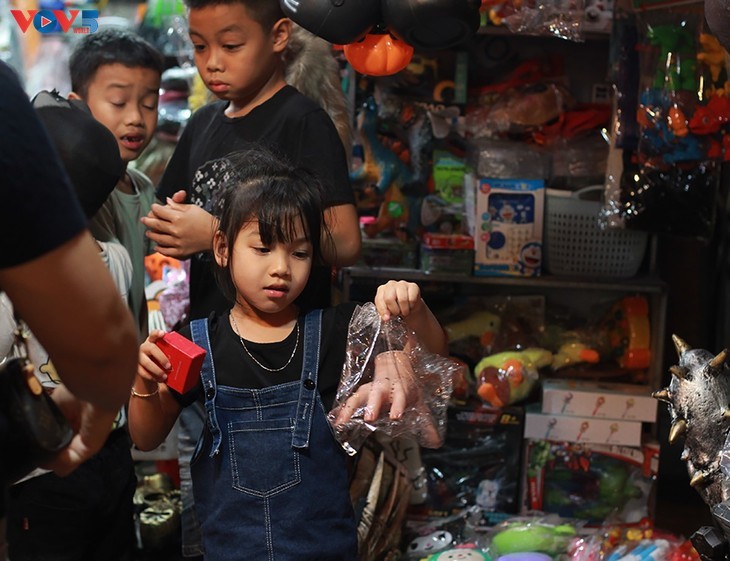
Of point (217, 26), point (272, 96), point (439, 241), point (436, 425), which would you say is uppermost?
point (217, 26)

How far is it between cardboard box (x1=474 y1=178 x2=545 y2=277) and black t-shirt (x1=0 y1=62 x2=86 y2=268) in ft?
7.30

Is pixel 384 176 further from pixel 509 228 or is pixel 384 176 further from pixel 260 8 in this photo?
pixel 260 8

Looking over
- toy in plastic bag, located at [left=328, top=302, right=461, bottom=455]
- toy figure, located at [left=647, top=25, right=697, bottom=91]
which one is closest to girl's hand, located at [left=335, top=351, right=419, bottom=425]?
toy in plastic bag, located at [left=328, top=302, right=461, bottom=455]

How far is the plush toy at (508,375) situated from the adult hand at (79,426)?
6.38 ft

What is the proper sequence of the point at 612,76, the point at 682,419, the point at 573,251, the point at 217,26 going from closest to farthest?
the point at 682,419
the point at 217,26
the point at 612,76
the point at 573,251

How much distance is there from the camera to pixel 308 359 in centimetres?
198

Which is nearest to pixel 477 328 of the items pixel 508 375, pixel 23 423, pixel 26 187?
pixel 508 375

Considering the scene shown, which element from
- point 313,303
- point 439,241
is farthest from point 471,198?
point 313,303

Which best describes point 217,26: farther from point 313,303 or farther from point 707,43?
point 707,43

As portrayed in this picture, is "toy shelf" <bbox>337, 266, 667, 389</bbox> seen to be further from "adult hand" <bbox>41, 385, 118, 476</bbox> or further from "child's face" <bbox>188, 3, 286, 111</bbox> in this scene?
"adult hand" <bbox>41, 385, 118, 476</bbox>

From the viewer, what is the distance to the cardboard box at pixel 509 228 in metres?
3.23

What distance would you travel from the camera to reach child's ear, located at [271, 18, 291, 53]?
233 cm

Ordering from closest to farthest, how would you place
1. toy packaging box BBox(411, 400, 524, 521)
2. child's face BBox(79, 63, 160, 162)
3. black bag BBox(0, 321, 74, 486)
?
black bag BBox(0, 321, 74, 486)
child's face BBox(79, 63, 160, 162)
toy packaging box BBox(411, 400, 524, 521)

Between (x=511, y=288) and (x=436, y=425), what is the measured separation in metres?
1.62
